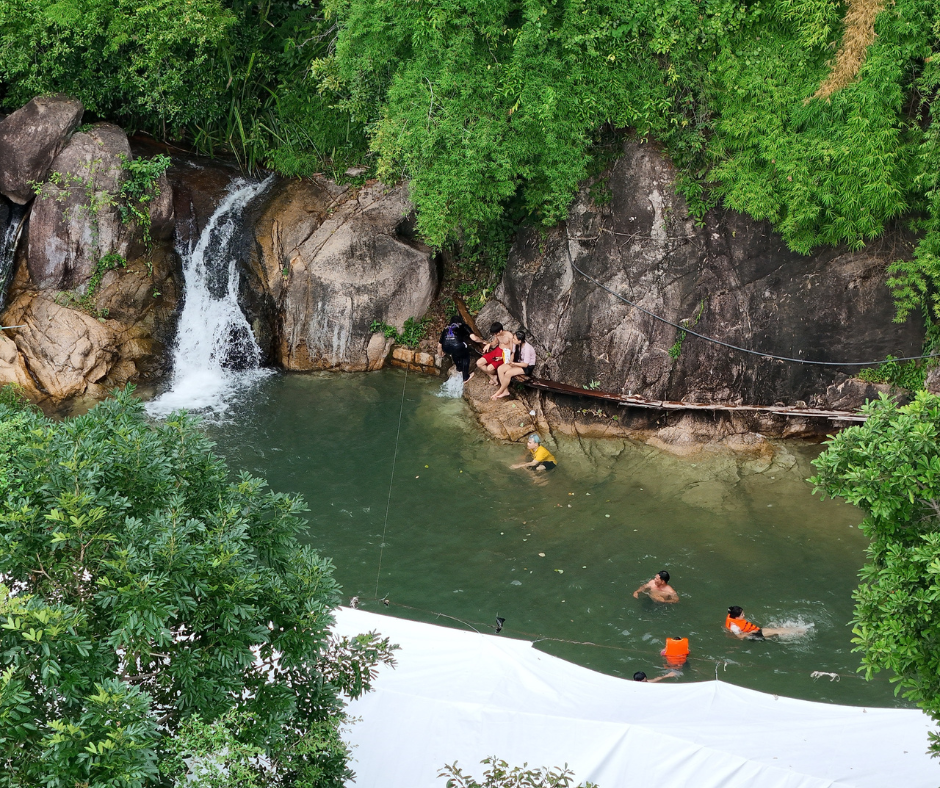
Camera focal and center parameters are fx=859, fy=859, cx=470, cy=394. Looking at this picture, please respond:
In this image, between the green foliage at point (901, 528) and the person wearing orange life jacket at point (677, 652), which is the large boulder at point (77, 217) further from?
the green foliage at point (901, 528)

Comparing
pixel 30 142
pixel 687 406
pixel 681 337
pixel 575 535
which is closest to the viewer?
pixel 575 535

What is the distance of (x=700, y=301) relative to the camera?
13547mm

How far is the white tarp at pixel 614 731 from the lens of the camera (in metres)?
6.27

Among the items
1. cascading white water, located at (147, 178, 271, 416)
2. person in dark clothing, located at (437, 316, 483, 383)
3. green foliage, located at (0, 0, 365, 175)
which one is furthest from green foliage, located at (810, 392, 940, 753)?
green foliage, located at (0, 0, 365, 175)

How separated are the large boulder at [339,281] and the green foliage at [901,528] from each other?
34.9ft

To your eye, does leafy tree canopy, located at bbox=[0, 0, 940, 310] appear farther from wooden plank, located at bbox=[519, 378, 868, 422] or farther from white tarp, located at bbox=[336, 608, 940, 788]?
white tarp, located at bbox=[336, 608, 940, 788]

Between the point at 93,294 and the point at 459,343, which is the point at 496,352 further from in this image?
the point at 93,294

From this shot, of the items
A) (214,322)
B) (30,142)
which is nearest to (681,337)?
(214,322)

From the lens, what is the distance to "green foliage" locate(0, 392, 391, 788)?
4039 millimetres

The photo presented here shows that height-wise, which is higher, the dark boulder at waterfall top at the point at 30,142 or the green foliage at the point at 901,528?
the dark boulder at waterfall top at the point at 30,142

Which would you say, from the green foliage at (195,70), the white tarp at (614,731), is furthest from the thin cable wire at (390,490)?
the green foliage at (195,70)

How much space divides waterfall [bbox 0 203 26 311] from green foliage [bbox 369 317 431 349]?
243 inches

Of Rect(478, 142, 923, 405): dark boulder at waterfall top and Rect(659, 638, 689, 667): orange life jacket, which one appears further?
Rect(478, 142, 923, 405): dark boulder at waterfall top

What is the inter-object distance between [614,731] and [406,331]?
10197mm
